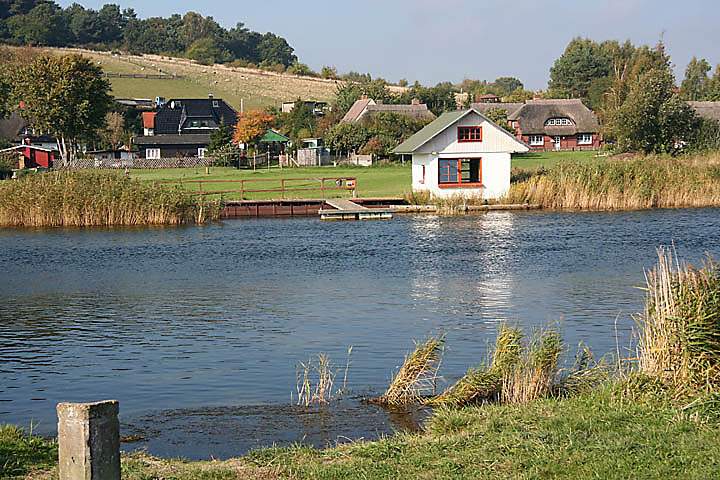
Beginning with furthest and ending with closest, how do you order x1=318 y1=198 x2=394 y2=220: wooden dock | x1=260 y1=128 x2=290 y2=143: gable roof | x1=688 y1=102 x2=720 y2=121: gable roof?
x1=688 y1=102 x2=720 y2=121: gable roof → x1=260 y1=128 x2=290 y2=143: gable roof → x1=318 y1=198 x2=394 y2=220: wooden dock

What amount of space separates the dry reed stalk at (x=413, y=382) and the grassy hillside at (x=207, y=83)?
12027cm

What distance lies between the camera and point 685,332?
410 inches

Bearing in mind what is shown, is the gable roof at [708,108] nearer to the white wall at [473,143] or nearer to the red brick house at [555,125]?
the red brick house at [555,125]

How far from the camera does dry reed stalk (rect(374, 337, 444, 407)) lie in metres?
12.9

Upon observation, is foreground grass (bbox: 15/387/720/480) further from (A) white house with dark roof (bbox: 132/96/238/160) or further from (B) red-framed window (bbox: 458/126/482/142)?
(A) white house with dark roof (bbox: 132/96/238/160)

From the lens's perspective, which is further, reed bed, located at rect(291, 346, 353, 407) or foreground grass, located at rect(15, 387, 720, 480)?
reed bed, located at rect(291, 346, 353, 407)

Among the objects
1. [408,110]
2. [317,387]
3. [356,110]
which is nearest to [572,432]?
[317,387]

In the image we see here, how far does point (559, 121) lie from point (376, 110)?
2301 centimetres

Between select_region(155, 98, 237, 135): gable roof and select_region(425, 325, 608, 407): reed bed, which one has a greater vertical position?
select_region(155, 98, 237, 135): gable roof

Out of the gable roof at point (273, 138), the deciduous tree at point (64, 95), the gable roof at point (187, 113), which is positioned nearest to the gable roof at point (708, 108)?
the gable roof at point (273, 138)

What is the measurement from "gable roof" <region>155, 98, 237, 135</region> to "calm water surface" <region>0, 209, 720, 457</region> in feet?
211

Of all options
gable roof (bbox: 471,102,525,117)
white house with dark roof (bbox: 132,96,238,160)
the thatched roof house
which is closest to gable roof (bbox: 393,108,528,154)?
the thatched roof house

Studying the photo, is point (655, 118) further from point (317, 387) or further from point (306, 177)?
point (317, 387)

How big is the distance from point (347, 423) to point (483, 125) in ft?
123
